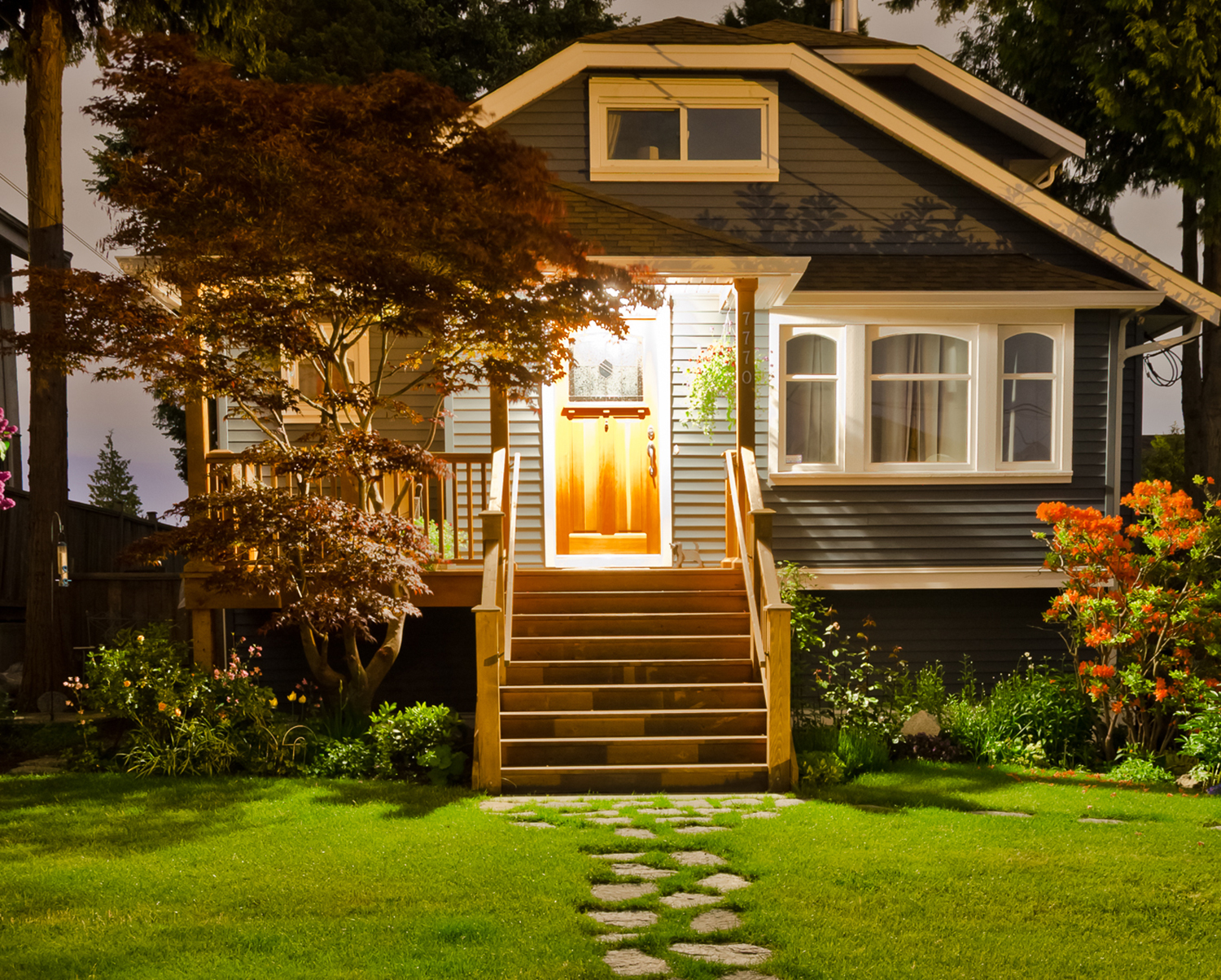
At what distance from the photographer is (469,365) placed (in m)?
8.46

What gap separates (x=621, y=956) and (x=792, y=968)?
697mm

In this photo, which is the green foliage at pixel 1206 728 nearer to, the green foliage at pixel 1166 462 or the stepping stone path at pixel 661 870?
the stepping stone path at pixel 661 870

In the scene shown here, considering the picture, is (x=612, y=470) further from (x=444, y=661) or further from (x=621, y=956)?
(x=621, y=956)

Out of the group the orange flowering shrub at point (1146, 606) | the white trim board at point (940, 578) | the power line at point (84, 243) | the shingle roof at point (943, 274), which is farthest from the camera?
the white trim board at point (940, 578)

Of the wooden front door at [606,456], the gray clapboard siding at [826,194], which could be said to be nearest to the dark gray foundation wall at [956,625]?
the wooden front door at [606,456]

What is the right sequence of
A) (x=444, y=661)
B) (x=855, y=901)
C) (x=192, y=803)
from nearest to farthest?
(x=855, y=901)
(x=192, y=803)
(x=444, y=661)

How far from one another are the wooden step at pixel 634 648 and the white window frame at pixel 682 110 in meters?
5.38

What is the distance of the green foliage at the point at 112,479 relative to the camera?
3316 cm

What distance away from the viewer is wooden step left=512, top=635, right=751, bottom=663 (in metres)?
8.53

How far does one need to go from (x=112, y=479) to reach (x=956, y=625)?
101ft

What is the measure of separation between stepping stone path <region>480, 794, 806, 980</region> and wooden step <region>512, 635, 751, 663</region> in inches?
59.0

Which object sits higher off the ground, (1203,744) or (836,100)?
(836,100)

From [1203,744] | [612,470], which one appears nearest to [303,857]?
[612,470]

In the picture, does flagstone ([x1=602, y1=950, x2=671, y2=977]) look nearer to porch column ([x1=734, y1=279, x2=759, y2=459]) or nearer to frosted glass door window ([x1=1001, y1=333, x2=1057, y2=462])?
porch column ([x1=734, y1=279, x2=759, y2=459])
